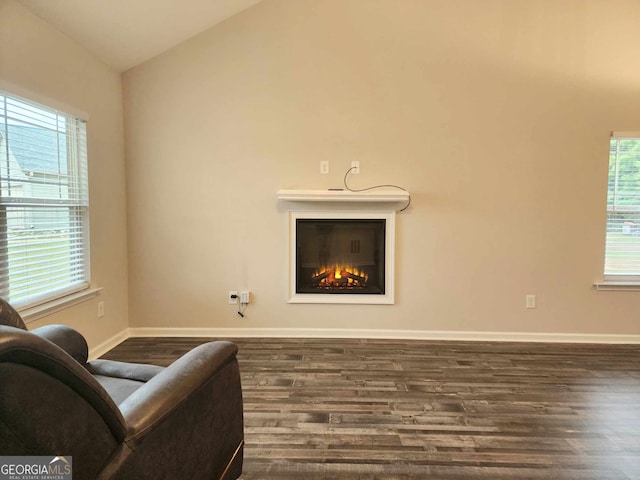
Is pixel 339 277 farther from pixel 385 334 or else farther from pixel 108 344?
pixel 108 344

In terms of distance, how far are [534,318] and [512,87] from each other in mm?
2104

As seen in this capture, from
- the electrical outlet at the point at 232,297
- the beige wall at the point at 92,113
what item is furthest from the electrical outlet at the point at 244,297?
the beige wall at the point at 92,113

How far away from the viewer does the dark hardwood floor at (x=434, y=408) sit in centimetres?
178

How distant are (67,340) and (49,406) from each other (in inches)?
36.2

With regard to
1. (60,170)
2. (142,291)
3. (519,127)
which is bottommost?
(142,291)

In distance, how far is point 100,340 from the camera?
123 inches

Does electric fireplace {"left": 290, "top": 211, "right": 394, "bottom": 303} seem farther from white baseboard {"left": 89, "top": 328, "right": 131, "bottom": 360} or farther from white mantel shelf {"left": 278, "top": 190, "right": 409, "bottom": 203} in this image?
white baseboard {"left": 89, "top": 328, "right": 131, "bottom": 360}

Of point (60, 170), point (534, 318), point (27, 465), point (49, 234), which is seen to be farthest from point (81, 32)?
point (534, 318)

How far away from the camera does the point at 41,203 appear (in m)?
2.48

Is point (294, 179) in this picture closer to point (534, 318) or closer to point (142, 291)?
point (142, 291)

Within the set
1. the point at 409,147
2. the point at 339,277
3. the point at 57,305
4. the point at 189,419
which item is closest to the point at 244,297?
the point at 339,277

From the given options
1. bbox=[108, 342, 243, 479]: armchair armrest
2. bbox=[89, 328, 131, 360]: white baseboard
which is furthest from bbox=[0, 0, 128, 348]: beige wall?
bbox=[108, 342, 243, 479]: armchair armrest

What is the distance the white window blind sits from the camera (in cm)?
333

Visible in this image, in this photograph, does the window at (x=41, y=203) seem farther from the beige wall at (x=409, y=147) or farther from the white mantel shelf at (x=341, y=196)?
the white mantel shelf at (x=341, y=196)
